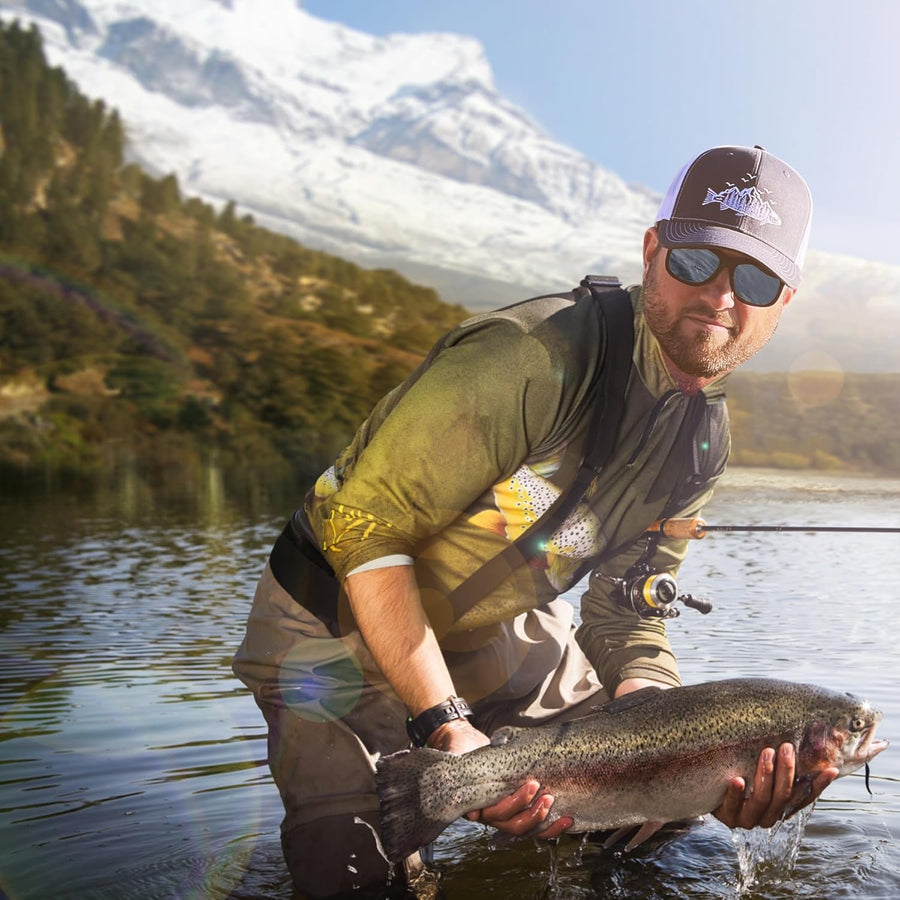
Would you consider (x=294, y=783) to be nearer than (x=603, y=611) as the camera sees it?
Yes

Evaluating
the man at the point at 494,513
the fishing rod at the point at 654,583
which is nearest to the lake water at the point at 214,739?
the man at the point at 494,513

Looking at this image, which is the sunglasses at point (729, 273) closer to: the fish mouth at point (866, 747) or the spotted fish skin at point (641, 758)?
the spotted fish skin at point (641, 758)

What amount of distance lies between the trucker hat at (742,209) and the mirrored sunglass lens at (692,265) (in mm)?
26

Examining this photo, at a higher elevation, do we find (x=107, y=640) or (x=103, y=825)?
(x=103, y=825)

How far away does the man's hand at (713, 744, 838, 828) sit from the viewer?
3045mm

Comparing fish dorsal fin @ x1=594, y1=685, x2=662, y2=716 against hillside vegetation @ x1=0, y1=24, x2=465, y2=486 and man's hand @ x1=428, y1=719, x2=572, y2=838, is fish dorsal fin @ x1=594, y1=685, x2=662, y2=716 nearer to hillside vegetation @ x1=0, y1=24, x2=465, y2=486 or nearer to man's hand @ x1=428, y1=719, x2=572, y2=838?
man's hand @ x1=428, y1=719, x2=572, y2=838

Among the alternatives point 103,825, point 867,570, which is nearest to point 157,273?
point 867,570

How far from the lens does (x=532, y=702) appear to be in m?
3.93

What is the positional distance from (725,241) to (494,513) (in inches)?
37.0

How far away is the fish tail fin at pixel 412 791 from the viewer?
2.98m

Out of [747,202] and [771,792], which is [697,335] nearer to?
[747,202]

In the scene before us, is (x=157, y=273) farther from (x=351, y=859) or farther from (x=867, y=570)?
(x=351, y=859)

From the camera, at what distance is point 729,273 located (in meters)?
3.20

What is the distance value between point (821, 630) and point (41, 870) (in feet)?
22.9
